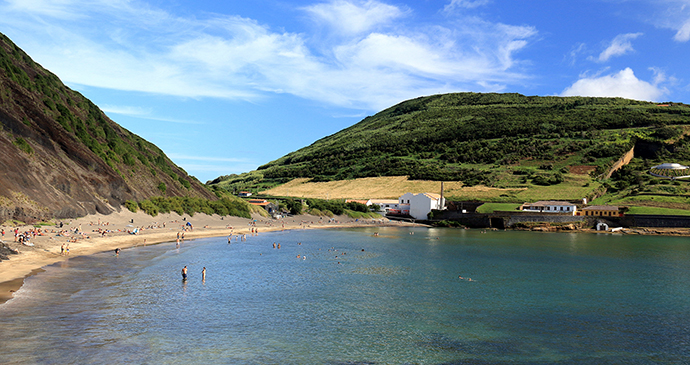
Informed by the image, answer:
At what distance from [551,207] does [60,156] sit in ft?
340

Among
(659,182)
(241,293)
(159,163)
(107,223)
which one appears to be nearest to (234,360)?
(241,293)

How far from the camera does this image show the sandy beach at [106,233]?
117ft

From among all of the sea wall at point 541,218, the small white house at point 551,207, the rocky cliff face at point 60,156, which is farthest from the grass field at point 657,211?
the rocky cliff face at point 60,156

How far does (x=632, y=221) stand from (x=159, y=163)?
108 m

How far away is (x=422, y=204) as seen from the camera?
132 m

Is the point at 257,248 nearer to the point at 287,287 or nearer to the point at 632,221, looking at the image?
the point at 287,287

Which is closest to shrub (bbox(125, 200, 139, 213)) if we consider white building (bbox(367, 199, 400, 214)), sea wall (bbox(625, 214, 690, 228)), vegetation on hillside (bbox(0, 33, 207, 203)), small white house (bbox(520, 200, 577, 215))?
vegetation on hillside (bbox(0, 33, 207, 203))

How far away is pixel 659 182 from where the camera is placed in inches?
4995

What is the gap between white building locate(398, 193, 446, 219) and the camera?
427 ft

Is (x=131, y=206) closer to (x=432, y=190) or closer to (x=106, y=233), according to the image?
(x=106, y=233)

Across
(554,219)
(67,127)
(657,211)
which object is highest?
(67,127)

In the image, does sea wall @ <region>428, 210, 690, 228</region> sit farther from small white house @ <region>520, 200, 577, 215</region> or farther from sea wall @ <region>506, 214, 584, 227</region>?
small white house @ <region>520, 200, 577, 215</region>

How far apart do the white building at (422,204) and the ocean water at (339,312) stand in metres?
75.4

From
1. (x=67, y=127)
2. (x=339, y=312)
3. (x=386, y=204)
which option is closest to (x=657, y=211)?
(x=386, y=204)
